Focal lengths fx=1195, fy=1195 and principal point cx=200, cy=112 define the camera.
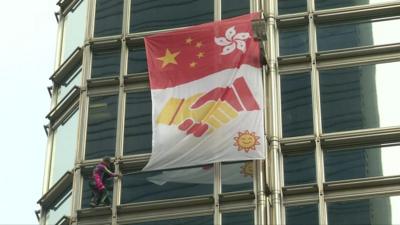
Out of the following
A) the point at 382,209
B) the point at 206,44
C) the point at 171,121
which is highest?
the point at 206,44

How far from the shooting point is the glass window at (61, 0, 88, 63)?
37.0 meters

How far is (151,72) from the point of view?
34.5 metres

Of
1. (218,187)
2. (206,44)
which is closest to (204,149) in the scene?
(218,187)

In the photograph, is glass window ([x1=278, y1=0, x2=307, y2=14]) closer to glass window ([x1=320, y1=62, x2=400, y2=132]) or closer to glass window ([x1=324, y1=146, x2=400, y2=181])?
glass window ([x1=320, y1=62, x2=400, y2=132])

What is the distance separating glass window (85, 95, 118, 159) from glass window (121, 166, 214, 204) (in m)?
1.22

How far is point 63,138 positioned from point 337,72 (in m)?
8.36

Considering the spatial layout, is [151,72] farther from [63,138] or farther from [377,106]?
[377,106]

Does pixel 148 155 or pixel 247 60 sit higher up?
pixel 247 60

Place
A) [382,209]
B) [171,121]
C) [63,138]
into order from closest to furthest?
[382,209] → [171,121] → [63,138]

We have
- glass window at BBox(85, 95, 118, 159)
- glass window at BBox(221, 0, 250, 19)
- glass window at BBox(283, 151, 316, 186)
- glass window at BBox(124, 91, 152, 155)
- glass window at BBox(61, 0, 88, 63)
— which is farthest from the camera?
glass window at BBox(61, 0, 88, 63)

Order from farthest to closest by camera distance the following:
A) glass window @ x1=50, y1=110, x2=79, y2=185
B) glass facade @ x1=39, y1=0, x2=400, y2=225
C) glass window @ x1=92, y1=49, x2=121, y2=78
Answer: glass window @ x1=92, y1=49, x2=121, y2=78, glass window @ x1=50, y1=110, x2=79, y2=185, glass facade @ x1=39, y1=0, x2=400, y2=225

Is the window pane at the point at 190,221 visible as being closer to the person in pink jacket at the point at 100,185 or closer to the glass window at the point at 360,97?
the person in pink jacket at the point at 100,185

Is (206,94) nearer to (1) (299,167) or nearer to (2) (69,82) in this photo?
(1) (299,167)

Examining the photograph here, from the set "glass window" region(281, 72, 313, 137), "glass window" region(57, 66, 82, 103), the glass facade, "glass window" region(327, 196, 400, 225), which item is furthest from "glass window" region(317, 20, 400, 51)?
"glass window" region(57, 66, 82, 103)
